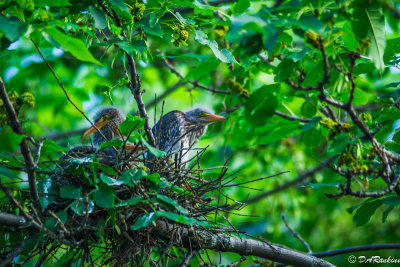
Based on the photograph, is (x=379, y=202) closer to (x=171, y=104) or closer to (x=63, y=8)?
(x=63, y=8)

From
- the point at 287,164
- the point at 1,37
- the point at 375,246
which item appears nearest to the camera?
the point at 1,37

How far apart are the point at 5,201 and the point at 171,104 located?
13.9 ft

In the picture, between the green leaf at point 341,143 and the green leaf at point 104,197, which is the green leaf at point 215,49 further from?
the green leaf at point 104,197

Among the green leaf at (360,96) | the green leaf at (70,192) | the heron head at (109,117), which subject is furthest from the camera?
the heron head at (109,117)

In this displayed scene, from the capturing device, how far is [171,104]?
663 centimetres

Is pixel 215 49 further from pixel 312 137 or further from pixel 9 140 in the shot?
pixel 9 140

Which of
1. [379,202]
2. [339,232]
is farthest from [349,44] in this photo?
[339,232]

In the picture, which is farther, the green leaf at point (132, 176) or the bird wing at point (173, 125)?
the bird wing at point (173, 125)

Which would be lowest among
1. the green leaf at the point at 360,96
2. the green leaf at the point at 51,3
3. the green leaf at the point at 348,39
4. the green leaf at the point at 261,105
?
the green leaf at the point at 261,105

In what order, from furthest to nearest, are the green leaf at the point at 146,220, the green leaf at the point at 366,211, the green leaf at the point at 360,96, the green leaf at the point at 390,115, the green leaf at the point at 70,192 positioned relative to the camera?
the green leaf at the point at 360,96
the green leaf at the point at 366,211
the green leaf at the point at 390,115
the green leaf at the point at 70,192
the green leaf at the point at 146,220

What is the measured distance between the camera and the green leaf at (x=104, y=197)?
2008 millimetres

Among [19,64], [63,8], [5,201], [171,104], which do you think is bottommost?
[5,201]

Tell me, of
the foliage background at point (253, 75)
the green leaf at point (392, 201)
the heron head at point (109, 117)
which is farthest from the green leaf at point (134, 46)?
the heron head at point (109, 117)

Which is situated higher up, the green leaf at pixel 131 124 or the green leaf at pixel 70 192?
the green leaf at pixel 131 124
